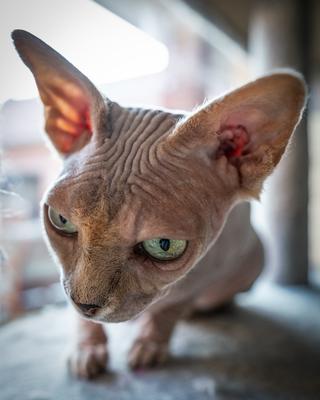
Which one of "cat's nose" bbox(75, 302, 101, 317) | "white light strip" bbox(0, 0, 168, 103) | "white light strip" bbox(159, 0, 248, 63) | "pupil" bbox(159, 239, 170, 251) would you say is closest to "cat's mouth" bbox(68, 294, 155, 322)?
"cat's nose" bbox(75, 302, 101, 317)

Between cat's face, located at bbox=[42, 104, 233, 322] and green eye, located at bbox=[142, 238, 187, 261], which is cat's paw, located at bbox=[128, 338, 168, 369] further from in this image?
green eye, located at bbox=[142, 238, 187, 261]

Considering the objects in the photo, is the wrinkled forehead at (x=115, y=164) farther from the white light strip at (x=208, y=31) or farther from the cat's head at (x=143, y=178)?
the white light strip at (x=208, y=31)

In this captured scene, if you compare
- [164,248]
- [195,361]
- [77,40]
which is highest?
[77,40]

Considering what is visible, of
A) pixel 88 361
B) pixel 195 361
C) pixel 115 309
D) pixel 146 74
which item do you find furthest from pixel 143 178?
pixel 195 361

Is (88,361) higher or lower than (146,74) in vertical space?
lower

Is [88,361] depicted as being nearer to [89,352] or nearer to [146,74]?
[89,352]

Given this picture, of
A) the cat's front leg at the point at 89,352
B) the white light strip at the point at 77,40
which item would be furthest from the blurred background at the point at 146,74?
the cat's front leg at the point at 89,352
